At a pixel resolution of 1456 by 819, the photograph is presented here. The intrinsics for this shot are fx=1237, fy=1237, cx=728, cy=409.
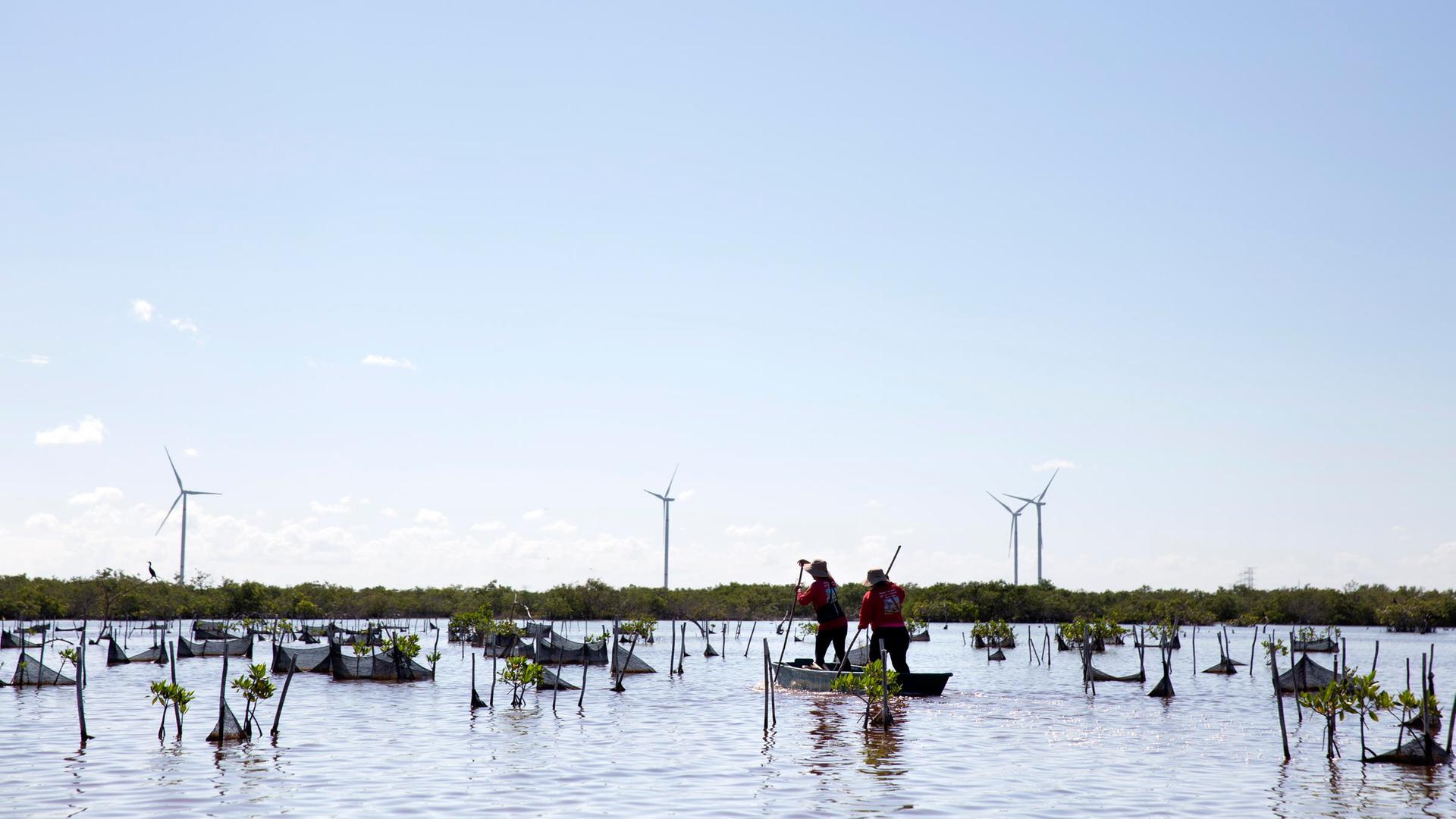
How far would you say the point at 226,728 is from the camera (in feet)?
56.6

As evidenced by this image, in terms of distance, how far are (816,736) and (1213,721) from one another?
26.6 feet

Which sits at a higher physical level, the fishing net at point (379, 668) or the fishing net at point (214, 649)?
the fishing net at point (379, 668)

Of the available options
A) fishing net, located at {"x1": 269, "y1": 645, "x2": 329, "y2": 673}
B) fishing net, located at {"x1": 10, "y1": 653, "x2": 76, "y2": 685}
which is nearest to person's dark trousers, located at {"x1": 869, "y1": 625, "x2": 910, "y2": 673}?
fishing net, located at {"x1": 269, "y1": 645, "x2": 329, "y2": 673}

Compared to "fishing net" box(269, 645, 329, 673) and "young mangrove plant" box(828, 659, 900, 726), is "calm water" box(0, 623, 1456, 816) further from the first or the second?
"fishing net" box(269, 645, 329, 673)

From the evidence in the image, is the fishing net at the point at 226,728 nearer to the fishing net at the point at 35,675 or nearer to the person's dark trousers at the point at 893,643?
the person's dark trousers at the point at 893,643

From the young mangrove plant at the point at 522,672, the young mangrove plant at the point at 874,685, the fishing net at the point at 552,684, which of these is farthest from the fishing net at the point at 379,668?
the young mangrove plant at the point at 874,685

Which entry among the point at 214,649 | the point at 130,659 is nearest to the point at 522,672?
the point at 130,659

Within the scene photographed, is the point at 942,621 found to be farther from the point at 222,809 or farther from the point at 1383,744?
the point at 222,809

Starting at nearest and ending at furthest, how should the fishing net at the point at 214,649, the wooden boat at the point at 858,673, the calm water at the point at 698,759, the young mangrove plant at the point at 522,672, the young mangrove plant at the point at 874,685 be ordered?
the calm water at the point at 698,759 < the young mangrove plant at the point at 874,685 < the young mangrove plant at the point at 522,672 < the wooden boat at the point at 858,673 < the fishing net at the point at 214,649

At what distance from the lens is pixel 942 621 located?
9406 cm

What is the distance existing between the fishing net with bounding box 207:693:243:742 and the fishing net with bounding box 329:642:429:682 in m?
11.7

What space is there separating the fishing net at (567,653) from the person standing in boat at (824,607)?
970 cm

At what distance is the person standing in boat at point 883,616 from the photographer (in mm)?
23094

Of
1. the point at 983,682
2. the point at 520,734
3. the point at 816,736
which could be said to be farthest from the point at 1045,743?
the point at 983,682
